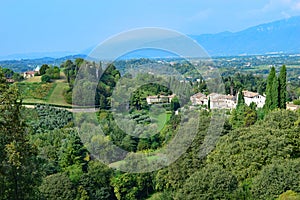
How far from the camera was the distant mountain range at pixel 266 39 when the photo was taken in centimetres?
11810

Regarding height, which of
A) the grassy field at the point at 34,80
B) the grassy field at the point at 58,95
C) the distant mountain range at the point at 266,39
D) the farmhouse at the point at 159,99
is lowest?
the grassy field at the point at 58,95

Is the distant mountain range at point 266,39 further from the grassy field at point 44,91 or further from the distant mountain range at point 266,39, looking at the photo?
the grassy field at point 44,91

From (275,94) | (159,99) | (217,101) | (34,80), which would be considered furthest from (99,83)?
(34,80)

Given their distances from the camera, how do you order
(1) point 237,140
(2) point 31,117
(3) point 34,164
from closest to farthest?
(3) point 34,164 < (1) point 237,140 < (2) point 31,117

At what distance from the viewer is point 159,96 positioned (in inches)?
302

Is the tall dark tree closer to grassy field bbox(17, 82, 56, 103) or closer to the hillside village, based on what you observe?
the hillside village

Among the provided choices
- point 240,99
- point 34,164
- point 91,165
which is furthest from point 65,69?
point 34,164

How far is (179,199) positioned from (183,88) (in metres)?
2.67

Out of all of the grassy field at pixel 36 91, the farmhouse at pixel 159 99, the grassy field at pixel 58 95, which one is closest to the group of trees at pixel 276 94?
the farmhouse at pixel 159 99

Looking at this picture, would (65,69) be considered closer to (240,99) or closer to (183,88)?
(240,99)

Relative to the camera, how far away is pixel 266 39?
492 feet

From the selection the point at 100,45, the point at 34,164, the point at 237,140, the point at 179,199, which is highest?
the point at 100,45

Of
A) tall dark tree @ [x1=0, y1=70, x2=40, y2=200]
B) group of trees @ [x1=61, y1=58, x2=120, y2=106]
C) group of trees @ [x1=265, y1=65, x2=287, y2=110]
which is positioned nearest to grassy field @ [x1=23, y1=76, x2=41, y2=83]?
group of trees @ [x1=61, y1=58, x2=120, y2=106]

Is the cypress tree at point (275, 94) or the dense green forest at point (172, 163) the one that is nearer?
the dense green forest at point (172, 163)
